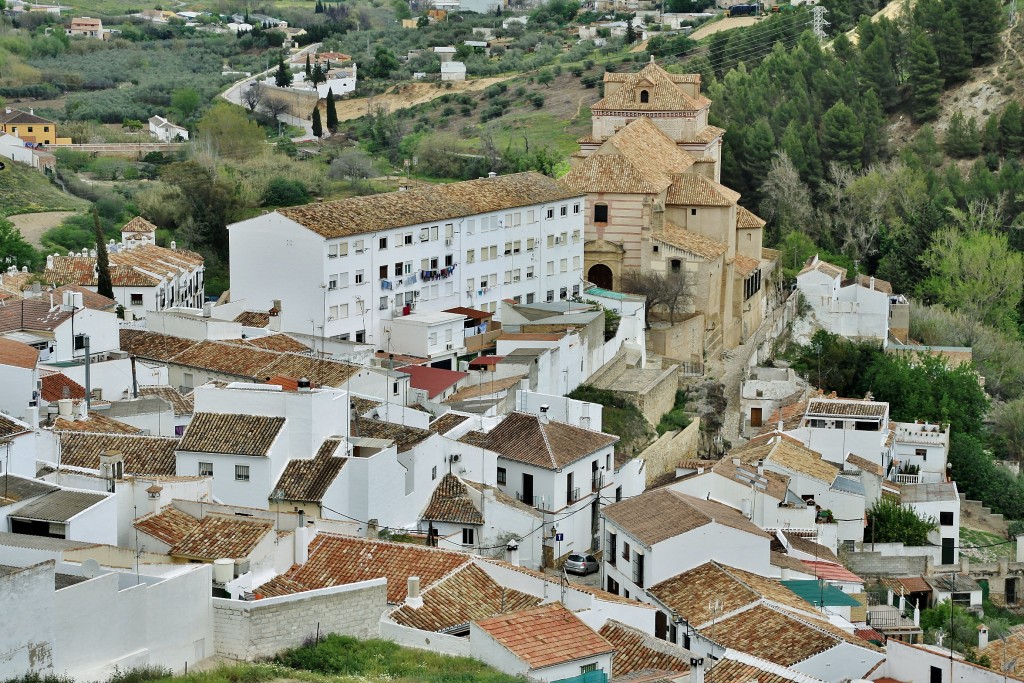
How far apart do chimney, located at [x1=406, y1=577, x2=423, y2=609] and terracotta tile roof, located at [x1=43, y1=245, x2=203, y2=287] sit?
2428cm

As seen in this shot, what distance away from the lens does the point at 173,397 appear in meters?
37.2

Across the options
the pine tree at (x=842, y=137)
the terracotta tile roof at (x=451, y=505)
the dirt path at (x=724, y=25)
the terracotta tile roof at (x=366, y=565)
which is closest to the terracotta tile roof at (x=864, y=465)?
the terracotta tile roof at (x=451, y=505)

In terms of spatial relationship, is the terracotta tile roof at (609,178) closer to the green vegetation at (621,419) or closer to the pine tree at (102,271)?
the green vegetation at (621,419)

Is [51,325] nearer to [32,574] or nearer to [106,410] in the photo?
[106,410]

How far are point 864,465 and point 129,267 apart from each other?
2011 centimetres

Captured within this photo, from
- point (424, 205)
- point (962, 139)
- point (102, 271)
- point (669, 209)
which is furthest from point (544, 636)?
point (962, 139)

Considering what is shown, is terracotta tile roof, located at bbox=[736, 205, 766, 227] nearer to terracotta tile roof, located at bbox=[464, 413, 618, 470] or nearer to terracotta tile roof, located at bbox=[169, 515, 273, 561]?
terracotta tile roof, located at bbox=[464, 413, 618, 470]

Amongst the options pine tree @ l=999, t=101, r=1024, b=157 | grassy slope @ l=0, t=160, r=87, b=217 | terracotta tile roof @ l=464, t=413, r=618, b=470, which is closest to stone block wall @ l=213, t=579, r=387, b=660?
Answer: terracotta tile roof @ l=464, t=413, r=618, b=470

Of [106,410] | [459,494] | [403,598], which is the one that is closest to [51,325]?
[106,410]

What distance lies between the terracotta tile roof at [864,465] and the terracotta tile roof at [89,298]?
57.0 ft

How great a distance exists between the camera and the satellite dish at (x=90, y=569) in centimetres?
2095

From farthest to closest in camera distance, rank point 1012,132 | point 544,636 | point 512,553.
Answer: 1. point 1012,132
2. point 512,553
3. point 544,636

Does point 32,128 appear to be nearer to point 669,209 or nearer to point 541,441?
point 669,209

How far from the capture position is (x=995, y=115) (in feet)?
258
